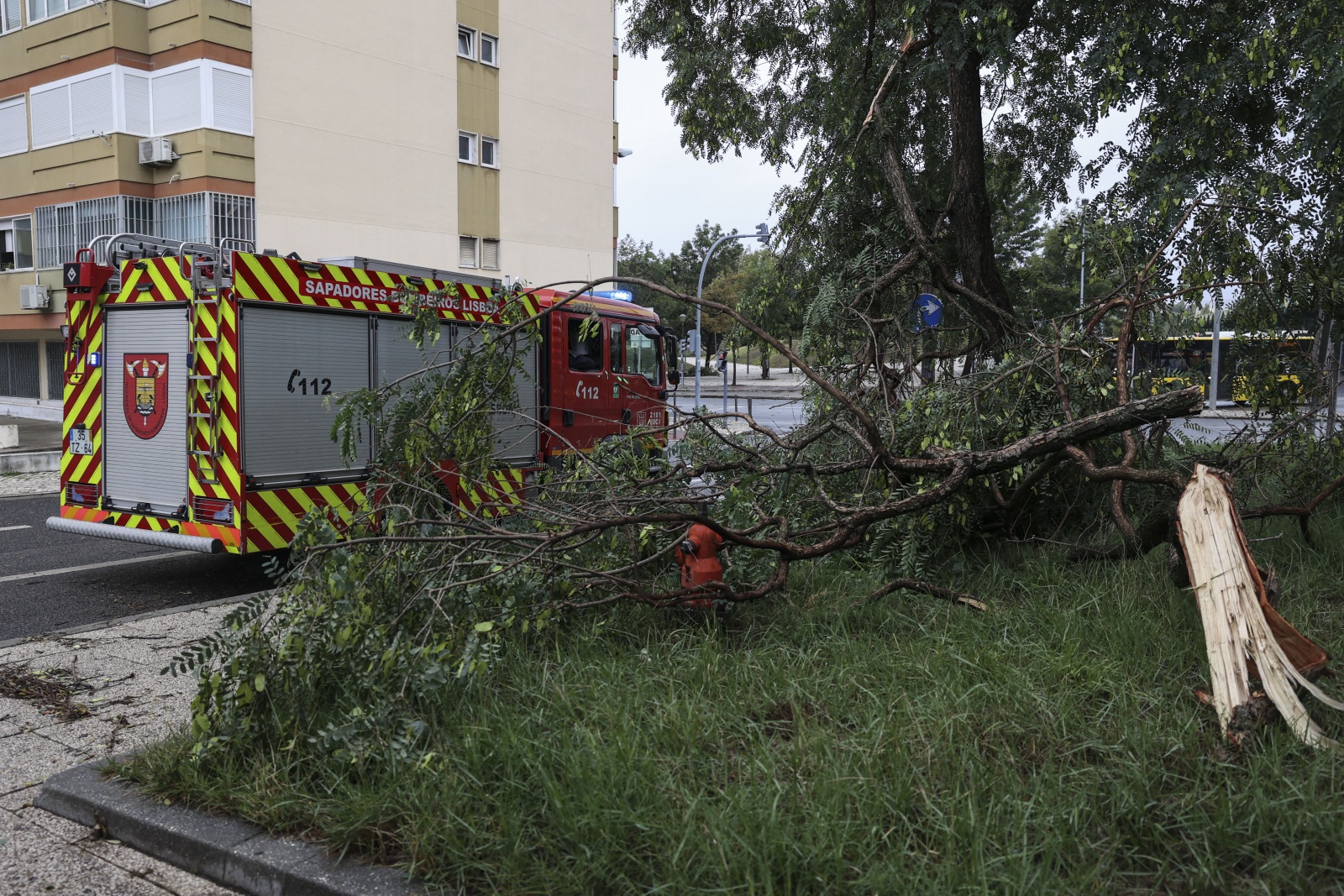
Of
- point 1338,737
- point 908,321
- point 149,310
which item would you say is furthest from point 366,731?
point 149,310

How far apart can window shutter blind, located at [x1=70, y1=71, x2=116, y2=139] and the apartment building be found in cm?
5

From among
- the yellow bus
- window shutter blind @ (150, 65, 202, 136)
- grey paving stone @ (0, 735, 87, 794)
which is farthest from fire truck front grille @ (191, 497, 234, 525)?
window shutter blind @ (150, 65, 202, 136)

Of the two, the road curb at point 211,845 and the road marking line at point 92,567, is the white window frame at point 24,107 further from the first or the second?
the road curb at point 211,845

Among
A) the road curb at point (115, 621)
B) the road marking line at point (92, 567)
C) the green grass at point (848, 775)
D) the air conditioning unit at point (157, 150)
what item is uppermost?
→ the air conditioning unit at point (157, 150)

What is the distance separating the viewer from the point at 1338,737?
318 centimetres

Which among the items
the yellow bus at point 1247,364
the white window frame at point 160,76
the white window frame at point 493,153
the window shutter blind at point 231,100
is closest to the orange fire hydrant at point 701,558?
the yellow bus at point 1247,364

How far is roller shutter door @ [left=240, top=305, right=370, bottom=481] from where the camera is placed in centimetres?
755

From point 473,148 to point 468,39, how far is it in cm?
290

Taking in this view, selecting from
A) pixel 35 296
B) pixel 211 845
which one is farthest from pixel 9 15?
pixel 211 845

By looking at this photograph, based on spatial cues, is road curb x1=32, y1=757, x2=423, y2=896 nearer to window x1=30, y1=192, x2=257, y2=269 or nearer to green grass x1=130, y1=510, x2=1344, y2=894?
green grass x1=130, y1=510, x2=1344, y2=894

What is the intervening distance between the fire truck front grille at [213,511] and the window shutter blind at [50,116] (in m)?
20.1

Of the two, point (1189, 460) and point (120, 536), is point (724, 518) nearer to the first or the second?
point (1189, 460)

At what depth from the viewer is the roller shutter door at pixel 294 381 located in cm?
755

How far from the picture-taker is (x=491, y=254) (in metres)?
29.4
